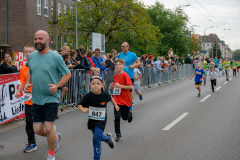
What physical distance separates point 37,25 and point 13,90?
30339 mm

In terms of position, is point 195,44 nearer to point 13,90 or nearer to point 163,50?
point 163,50

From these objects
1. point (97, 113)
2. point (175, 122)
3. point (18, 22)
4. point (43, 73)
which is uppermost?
point (18, 22)

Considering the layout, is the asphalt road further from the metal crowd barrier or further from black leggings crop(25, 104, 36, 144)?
the metal crowd barrier

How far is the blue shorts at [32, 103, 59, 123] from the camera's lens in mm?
5172

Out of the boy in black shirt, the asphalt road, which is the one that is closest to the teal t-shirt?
the boy in black shirt

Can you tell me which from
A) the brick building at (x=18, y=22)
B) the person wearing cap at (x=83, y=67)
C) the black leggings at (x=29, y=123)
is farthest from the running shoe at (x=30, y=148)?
the brick building at (x=18, y=22)

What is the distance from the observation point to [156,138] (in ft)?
23.4

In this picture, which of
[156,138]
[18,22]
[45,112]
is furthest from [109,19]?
[45,112]

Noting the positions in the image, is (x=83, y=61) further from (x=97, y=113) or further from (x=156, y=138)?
(x=97, y=113)

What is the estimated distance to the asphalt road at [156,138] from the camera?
231 inches

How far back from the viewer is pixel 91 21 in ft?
107

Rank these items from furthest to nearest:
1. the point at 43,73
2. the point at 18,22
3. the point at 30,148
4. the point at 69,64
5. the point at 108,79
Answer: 1. the point at 18,22
2. the point at 108,79
3. the point at 69,64
4. the point at 30,148
5. the point at 43,73

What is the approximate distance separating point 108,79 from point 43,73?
33.9 feet

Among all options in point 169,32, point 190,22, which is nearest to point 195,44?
point 190,22
